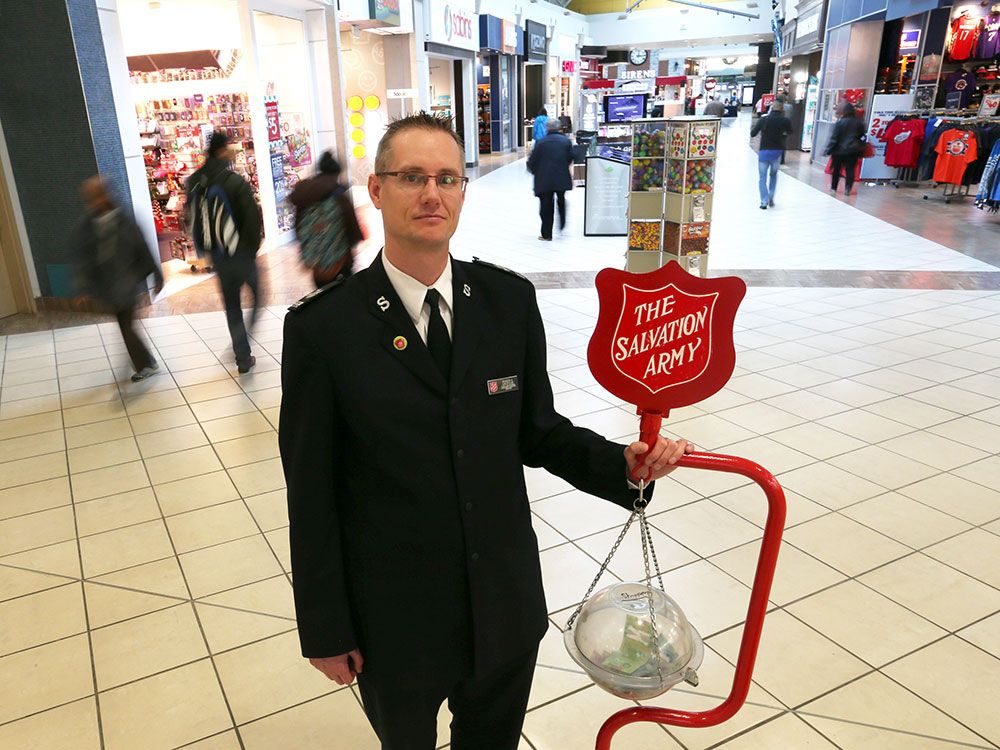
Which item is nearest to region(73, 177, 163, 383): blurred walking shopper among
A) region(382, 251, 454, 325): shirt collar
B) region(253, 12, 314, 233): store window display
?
region(382, 251, 454, 325): shirt collar

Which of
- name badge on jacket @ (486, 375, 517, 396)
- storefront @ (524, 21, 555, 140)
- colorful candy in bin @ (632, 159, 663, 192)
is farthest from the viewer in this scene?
storefront @ (524, 21, 555, 140)

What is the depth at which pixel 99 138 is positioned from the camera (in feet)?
20.9

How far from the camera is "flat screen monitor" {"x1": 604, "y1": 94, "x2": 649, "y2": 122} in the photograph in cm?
1295

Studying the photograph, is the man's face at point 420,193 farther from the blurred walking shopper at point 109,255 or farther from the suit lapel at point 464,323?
the blurred walking shopper at point 109,255

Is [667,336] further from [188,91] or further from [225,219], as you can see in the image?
[188,91]

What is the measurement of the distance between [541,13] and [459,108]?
691 centimetres

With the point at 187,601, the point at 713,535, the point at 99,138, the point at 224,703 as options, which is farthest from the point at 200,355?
the point at 713,535

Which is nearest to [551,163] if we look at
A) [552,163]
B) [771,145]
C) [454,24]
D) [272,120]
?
[552,163]

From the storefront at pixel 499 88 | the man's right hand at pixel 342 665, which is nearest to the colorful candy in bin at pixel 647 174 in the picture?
the man's right hand at pixel 342 665

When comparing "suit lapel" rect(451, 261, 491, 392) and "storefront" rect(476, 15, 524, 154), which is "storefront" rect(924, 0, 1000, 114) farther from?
"suit lapel" rect(451, 261, 491, 392)

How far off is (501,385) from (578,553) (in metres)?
1.88

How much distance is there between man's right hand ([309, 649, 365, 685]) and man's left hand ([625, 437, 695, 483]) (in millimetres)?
651

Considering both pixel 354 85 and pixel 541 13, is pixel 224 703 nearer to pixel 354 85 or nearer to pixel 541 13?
pixel 354 85

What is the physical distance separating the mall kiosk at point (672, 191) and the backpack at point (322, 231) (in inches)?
105
